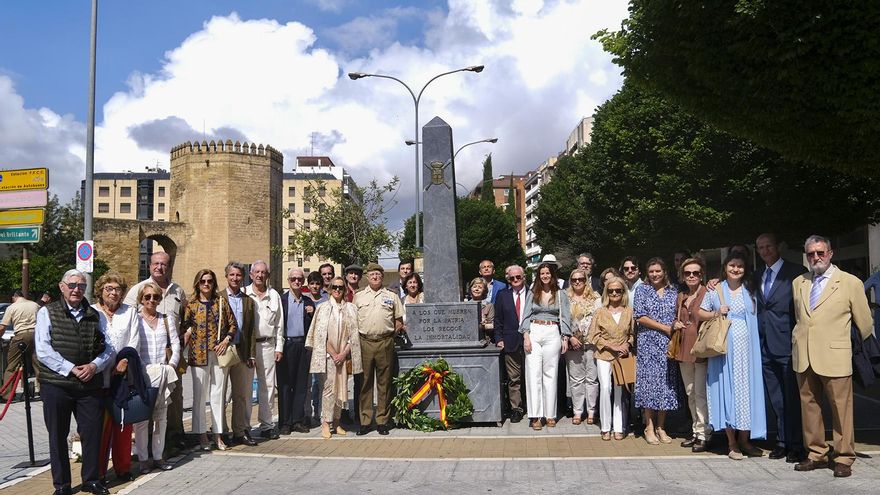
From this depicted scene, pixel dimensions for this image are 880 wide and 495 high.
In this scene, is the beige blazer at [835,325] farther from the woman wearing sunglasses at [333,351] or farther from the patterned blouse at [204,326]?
the patterned blouse at [204,326]

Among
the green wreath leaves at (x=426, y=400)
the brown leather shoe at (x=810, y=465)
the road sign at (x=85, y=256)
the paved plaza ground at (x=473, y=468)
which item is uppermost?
the road sign at (x=85, y=256)

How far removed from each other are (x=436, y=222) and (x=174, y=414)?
3773mm

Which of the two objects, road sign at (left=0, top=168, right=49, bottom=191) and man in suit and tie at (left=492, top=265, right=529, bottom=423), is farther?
road sign at (left=0, top=168, right=49, bottom=191)

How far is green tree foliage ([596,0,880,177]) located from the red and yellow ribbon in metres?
4.09

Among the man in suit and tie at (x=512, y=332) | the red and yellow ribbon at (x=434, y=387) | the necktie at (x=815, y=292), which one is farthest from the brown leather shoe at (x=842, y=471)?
the red and yellow ribbon at (x=434, y=387)

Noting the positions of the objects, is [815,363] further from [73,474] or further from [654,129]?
[654,129]

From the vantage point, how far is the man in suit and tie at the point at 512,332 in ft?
29.3

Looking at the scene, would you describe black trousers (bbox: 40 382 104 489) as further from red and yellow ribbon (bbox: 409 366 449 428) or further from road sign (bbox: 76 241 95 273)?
road sign (bbox: 76 241 95 273)

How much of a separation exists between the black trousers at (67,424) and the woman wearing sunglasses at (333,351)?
2629 mm

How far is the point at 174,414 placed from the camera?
24.6ft

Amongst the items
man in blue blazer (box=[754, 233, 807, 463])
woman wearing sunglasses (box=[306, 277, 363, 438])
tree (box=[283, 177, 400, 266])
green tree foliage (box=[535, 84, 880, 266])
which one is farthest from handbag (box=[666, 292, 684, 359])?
tree (box=[283, 177, 400, 266])

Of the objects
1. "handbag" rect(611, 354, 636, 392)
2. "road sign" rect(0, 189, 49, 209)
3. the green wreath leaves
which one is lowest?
the green wreath leaves

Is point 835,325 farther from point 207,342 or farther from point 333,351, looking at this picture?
point 207,342

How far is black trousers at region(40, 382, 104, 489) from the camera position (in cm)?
585
